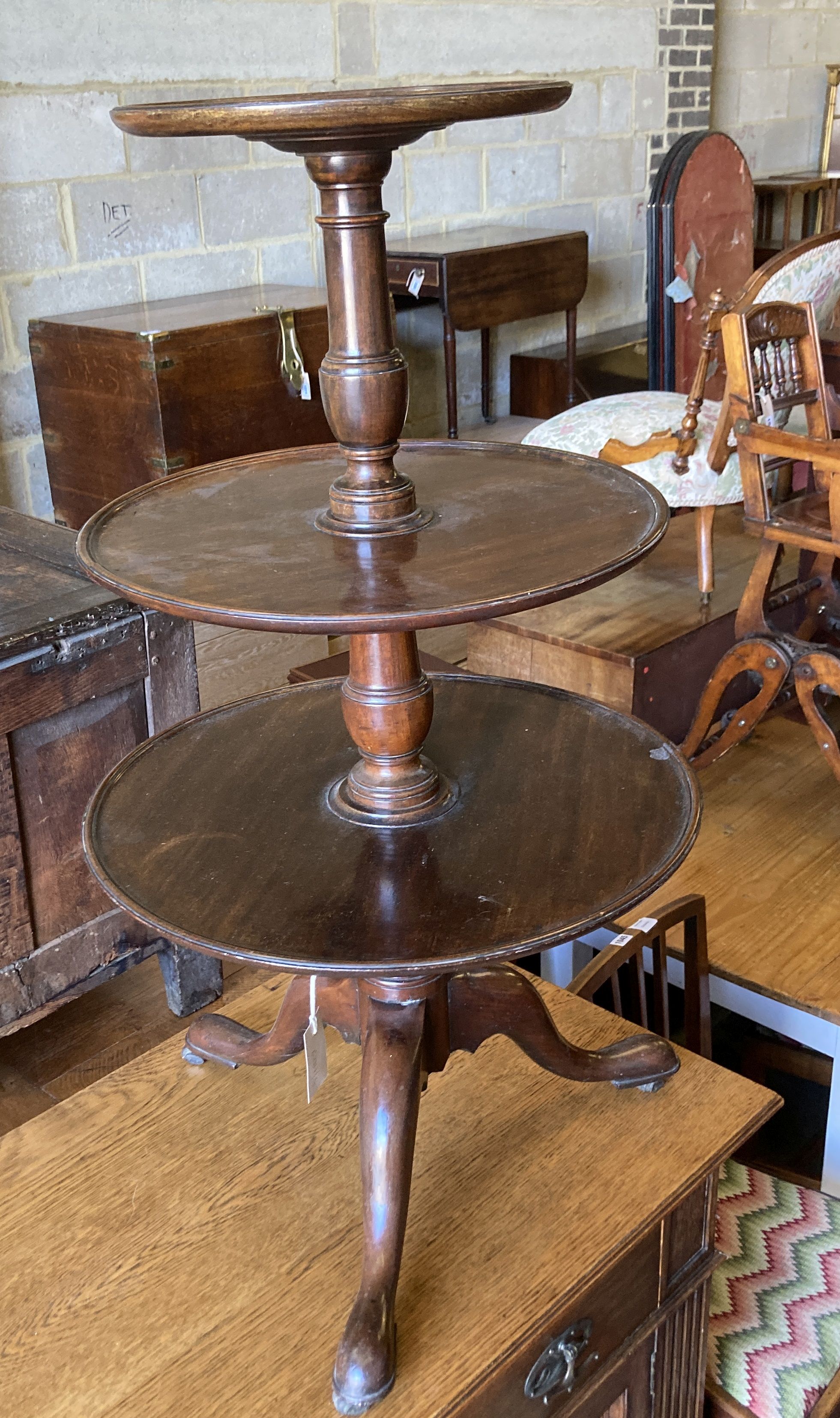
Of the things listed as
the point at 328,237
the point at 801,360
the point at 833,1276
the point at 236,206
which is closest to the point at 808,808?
the point at 801,360

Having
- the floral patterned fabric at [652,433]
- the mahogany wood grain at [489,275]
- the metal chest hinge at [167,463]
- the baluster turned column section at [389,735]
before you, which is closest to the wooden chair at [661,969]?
the baluster turned column section at [389,735]

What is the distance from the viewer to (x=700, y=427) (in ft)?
8.14

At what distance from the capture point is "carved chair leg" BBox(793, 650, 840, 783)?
2051 millimetres

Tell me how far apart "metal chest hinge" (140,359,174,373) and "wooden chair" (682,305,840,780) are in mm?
1059

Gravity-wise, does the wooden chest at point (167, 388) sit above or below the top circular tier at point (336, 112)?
below

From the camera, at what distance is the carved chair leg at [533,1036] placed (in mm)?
1182

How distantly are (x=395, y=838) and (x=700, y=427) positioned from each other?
1651 mm

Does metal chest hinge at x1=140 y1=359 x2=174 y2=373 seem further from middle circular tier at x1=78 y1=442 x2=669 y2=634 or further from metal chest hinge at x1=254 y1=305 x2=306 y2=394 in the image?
middle circular tier at x1=78 y1=442 x2=669 y2=634

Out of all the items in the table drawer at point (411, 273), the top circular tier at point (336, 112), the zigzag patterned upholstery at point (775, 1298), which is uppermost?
the top circular tier at point (336, 112)

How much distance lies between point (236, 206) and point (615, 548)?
2647 millimetres

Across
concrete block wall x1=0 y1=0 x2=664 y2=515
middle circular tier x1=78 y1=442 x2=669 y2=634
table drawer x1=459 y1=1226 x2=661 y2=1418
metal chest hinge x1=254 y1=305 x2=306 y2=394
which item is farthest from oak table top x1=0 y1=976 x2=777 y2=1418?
concrete block wall x1=0 y1=0 x2=664 y2=515

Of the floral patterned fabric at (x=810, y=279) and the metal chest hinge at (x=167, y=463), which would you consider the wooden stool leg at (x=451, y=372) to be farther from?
the floral patterned fabric at (x=810, y=279)

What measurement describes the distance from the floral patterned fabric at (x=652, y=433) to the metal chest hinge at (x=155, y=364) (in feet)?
2.38

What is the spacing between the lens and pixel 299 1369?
103cm
